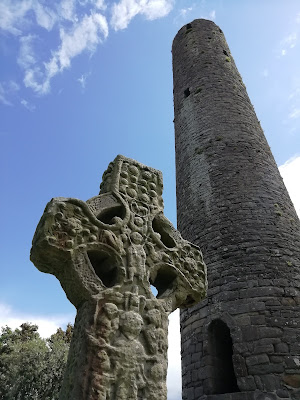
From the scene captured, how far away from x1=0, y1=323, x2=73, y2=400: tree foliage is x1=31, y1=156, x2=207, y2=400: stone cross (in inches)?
583

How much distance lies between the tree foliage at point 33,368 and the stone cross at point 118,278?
1482cm

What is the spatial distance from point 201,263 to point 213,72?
404 inches

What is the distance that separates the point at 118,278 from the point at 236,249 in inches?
221

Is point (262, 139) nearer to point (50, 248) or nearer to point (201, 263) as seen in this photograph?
point (201, 263)

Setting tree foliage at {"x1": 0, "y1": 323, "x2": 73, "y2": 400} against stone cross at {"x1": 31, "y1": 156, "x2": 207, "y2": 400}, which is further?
tree foliage at {"x1": 0, "y1": 323, "x2": 73, "y2": 400}

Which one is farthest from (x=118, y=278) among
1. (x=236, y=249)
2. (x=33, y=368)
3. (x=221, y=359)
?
(x=33, y=368)

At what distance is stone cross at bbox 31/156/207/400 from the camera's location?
1851 mm

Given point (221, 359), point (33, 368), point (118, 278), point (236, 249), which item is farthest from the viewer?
point (33, 368)

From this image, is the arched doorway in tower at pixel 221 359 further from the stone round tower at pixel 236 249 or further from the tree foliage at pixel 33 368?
the tree foliage at pixel 33 368

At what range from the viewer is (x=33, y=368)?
1602 cm

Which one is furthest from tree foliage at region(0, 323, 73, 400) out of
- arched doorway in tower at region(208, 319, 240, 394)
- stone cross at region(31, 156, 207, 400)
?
stone cross at region(31, 156, 207, 400)

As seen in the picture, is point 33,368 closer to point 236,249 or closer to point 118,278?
point 236,249

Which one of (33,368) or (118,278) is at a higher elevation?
(33,368)

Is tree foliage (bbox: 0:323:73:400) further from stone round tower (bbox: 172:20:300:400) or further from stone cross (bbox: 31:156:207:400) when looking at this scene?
stone cross (bbox: 31:156:207:400)
